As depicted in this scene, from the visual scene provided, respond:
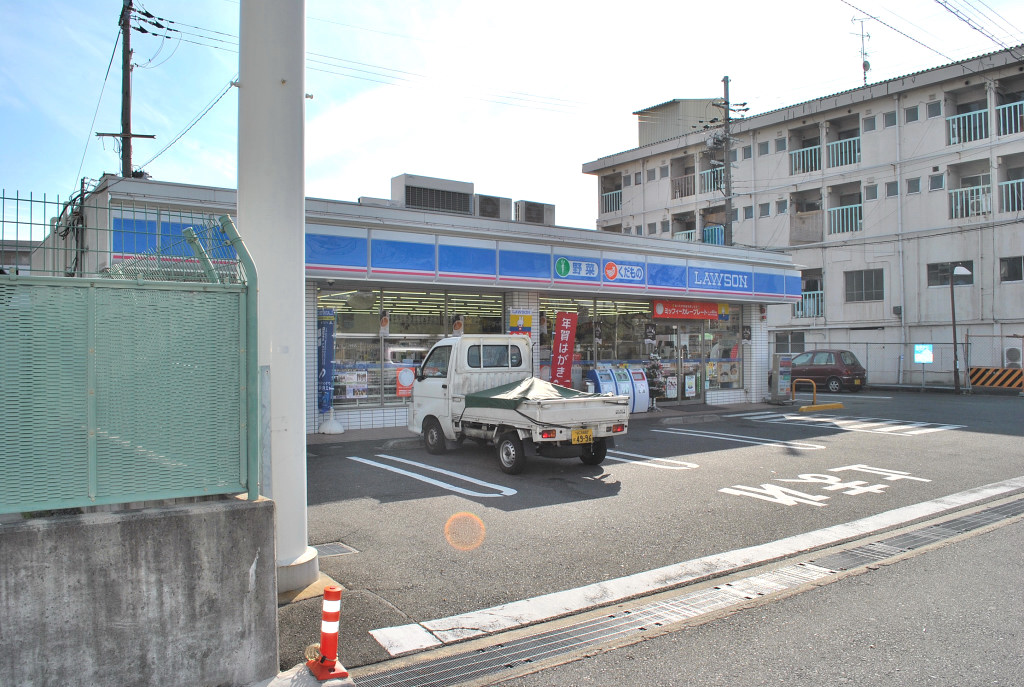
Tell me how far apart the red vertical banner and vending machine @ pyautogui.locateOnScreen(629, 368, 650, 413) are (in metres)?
2.01

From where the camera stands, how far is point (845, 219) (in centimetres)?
3403

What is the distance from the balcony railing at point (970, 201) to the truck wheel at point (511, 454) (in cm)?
2812

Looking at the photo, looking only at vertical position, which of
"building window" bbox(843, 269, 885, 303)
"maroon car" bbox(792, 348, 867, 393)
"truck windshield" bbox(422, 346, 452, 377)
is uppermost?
"building window" bbox(843, 269, 885, 303)

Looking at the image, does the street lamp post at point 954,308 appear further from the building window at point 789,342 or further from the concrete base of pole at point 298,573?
the concrete base of pole at point 298,573

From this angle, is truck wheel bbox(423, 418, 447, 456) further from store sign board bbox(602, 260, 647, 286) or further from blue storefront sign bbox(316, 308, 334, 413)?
store sign board bbox(602, 260, 647, 286)

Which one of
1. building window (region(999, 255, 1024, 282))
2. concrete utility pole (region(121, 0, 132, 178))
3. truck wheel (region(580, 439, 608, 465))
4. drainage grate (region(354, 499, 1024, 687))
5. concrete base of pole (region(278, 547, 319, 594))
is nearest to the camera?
Result: drainage grate (region(354, 499, 1024, 687))

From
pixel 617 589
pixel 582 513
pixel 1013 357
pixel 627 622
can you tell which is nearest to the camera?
pixel 627 622

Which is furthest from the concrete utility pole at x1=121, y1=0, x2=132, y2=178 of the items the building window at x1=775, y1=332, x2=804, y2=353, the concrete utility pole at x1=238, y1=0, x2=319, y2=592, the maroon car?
the building window at x1=775, y1=332, x2=804, y2=353

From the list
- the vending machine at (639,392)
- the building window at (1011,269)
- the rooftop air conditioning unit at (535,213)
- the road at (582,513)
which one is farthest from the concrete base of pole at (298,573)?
the building window at (1011,269)

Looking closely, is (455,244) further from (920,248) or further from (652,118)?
(652,118)

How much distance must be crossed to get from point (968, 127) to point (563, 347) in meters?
24.3

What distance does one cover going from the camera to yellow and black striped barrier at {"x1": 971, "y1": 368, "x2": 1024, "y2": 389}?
2608 cm

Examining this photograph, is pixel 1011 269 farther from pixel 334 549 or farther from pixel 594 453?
pixel 334 549

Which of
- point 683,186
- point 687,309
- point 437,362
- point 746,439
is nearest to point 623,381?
point 687,309
